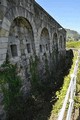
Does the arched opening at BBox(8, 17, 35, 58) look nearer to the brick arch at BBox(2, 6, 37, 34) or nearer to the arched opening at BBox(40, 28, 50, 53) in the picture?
the brick arch at BBox(2, 6, 37, 34)

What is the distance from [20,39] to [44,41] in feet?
18.7

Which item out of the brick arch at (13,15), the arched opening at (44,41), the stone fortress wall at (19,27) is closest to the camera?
the stone fortress wall at (19,27)

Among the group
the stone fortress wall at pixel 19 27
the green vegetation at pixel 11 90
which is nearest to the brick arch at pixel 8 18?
the stone fortress wall at pixel 19 27

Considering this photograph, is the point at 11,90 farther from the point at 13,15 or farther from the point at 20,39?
the point at 13,15

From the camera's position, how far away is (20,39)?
1174 centimetres

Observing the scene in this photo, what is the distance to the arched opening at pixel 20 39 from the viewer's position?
10.7 m

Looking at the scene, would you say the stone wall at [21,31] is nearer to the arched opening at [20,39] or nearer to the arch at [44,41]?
the arched opening at [20,39]

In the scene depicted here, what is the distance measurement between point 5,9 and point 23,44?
11.1 feet

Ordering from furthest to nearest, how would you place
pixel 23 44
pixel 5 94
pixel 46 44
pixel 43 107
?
pixel 46 44, pixel 23 44, pixel 43 107, pixel 5 94

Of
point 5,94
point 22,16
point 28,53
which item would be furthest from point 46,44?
point 5,94

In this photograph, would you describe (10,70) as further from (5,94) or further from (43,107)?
(43,107)

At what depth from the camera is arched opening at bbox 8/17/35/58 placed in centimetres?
1070

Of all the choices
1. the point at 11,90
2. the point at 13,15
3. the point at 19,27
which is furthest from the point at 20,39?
the point at 11,90

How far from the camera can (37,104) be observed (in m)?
10.9
